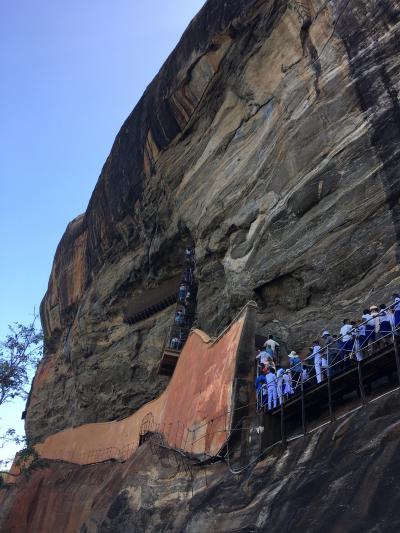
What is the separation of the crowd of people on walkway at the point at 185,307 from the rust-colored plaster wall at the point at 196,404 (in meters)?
3.29

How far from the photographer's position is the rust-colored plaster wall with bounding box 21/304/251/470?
13.5 m

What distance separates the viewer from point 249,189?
1855 cm

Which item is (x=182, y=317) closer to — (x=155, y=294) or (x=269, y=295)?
(x=155, y=294)

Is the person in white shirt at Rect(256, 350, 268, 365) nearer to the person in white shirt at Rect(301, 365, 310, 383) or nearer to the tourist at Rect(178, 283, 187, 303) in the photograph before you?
the person in white shirt at Rect(301, 365, 310, 383)

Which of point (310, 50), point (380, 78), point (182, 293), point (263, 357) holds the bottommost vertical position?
point (263, 357)

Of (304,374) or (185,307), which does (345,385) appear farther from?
(185,307)

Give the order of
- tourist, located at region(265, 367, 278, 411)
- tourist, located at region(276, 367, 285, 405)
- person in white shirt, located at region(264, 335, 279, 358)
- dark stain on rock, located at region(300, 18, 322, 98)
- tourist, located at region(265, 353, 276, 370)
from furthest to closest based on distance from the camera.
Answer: dark stain on rock, located at region(300, 18, 322, 98), person in white shirt, located at region(264, 335, 279, 358), tourist, located at region(265, 353, 276, 370), tourist, located at region(265, 367, 278, 411), tourist, located at region(276, 367, 285, 405)

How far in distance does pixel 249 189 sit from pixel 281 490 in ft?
37.8

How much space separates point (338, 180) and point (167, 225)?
39.0 ft

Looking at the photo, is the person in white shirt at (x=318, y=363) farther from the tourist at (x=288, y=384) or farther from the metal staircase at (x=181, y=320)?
the metal staircase at (x=181, y=320)

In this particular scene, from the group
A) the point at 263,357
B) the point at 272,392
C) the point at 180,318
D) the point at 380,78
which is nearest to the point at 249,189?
the point at 380,78

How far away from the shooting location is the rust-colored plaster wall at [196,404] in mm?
13484

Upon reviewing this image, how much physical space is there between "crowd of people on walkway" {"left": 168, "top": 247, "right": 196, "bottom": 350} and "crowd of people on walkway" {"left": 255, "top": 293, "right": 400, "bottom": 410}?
943 cm

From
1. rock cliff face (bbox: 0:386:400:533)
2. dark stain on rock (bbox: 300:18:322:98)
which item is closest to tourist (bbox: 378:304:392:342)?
rock cliff face (bbox: 0:386:400:533)
